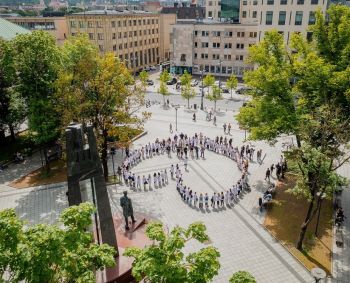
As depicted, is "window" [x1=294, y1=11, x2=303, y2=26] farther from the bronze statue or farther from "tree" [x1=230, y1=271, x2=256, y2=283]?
"tree" [x1=230, y1=271, x2=256, y2=283]

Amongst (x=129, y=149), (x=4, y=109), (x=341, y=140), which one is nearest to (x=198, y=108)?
(x=129, y=149)

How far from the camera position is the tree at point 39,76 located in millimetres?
29156

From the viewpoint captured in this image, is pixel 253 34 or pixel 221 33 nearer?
pixel 253 34

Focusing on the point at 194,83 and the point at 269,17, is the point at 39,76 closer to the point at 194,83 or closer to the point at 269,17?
the point at 194,83

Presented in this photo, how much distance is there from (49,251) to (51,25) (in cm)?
8424

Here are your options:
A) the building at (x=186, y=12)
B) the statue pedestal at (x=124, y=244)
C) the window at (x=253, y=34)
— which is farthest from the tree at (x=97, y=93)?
the building at (x=186, y=12)

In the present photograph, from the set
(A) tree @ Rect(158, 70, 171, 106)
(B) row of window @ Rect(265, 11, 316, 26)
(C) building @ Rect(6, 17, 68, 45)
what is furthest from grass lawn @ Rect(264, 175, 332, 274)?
(C) building @ Rect(6, 17, 68, 45)

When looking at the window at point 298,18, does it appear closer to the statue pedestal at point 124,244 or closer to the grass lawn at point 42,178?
the grass lawn at point 42,178

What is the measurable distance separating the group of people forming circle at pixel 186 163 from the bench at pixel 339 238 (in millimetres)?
7449

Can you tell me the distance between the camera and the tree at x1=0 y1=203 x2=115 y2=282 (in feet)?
29.3

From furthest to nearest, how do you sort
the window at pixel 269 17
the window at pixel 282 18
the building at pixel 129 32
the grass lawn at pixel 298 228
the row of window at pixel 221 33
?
the building at pixel 129 32 → the row of window at pixel 221 33 → the window at pixel 269 17 → the window at pixel 282 18 → the grass lawn at pixel 298 228

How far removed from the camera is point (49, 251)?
29.4ft

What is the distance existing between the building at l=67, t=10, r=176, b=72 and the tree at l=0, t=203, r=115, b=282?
56227 mm

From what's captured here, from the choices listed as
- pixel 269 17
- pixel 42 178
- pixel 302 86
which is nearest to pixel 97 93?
pixel 42 178
